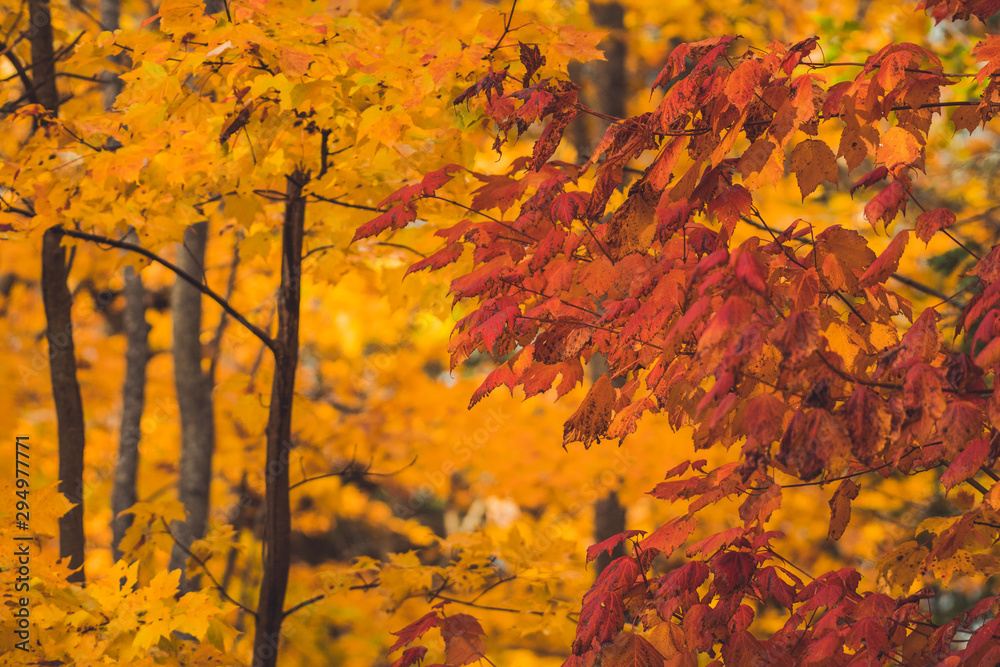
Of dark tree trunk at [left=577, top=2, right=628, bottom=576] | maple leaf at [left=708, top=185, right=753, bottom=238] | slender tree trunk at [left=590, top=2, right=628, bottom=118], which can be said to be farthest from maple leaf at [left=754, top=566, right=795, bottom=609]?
slender tree trunk at [left=590, top=2, right=628, bottom=118]

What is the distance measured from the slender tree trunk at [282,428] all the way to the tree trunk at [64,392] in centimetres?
100

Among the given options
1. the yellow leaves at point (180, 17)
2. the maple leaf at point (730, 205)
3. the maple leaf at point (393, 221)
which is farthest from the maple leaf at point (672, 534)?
the yellow leaves at point (180, 17)

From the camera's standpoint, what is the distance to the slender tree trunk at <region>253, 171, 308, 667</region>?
3.23m

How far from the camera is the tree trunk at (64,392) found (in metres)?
3.56

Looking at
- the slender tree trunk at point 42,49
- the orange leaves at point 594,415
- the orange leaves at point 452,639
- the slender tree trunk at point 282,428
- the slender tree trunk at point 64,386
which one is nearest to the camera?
the orange leaves at point 594,415

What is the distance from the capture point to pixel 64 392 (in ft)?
11.9

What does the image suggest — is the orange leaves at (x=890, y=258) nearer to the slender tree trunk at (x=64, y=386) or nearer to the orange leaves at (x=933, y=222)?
the orange leaves at (x=933, y=222)

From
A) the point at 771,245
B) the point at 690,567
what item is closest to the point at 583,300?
the point at 771,245

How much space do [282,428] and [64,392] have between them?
1.17 metres

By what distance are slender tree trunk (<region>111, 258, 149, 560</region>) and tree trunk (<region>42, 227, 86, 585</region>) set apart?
3.86 feet

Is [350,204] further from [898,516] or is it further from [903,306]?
[898,516]

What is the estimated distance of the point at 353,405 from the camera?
9.76 metres

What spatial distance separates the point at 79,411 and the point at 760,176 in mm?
3251

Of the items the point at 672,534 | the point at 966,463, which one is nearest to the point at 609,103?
the point at 672,534
